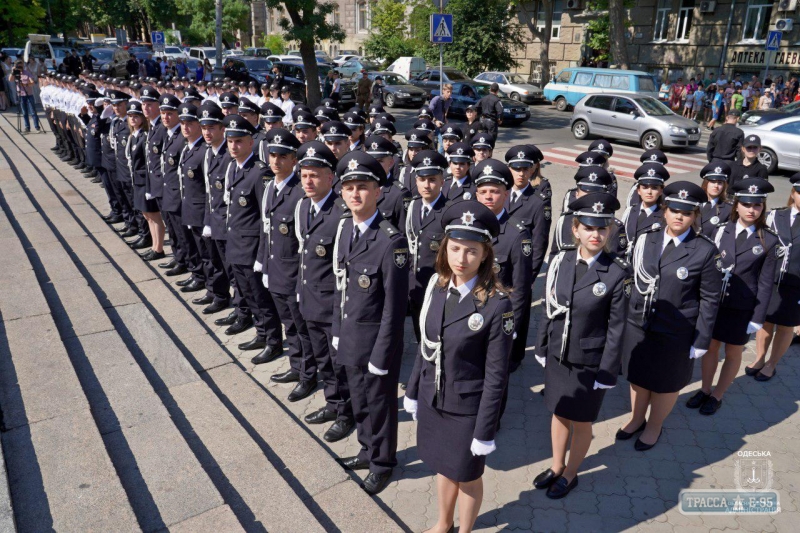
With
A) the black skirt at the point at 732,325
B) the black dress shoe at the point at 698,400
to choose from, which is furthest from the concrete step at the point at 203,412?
the black skirt at the point at 732,325

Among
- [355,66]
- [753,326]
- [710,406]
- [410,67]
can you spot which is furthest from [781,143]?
[355,66]

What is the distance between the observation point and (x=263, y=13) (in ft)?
228

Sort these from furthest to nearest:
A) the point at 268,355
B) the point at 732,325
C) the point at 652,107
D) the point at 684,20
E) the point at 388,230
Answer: the point at 684,20 < the point at 652,107 < the point at 268,355 < the point at 732,325 < the point at 388,230

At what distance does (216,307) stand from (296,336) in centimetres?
214

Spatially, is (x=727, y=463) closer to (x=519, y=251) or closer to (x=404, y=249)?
(x=519, y=251)

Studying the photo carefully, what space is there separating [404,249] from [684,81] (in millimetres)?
29611

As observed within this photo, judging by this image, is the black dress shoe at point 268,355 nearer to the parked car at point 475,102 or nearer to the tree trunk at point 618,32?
the parked car at point 475,102

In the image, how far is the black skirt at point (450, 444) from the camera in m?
3.42

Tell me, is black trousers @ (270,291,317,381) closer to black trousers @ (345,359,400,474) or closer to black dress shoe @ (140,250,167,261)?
black trousers @ (345,359,400,474)

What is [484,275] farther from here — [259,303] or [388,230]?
[259,303]

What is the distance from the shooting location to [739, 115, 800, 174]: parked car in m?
14.8

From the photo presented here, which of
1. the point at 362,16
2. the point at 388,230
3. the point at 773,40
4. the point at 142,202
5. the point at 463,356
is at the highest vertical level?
the point at 362,16

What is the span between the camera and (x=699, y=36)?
28.2m

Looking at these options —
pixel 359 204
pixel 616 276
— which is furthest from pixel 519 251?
pixel 359 204
